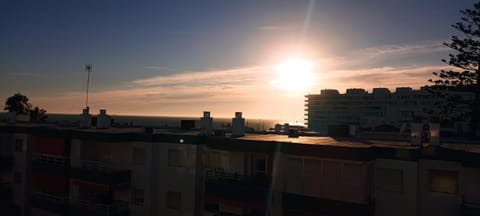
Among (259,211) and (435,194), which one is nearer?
(435,194)

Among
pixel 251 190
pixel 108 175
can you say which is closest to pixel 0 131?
pixel 108 175

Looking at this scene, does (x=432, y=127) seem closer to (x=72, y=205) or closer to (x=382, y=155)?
(x=382, y=155)

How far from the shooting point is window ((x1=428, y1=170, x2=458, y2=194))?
1521 centimetres

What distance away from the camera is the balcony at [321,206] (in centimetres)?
1589

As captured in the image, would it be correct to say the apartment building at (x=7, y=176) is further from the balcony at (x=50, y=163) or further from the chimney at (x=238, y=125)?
the chimney at (x=238, y=125)

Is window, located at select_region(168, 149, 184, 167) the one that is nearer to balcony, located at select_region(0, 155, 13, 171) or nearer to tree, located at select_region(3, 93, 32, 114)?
balcony, located at select_region(0, 155, 13, 171)

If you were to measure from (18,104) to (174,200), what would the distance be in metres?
56.0

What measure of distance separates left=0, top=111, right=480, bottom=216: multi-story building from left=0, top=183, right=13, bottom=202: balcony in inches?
12.5

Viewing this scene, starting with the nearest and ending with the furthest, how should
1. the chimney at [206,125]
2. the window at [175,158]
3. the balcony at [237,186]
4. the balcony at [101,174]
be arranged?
the balcony at [237,186] → the window at [175,158] → the balcony at [101,174] → the chimney at [206,125]

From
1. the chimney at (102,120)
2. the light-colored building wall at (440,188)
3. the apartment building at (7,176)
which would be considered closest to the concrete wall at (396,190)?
the light-colored building wall at (440,188)

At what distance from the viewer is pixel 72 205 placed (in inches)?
965

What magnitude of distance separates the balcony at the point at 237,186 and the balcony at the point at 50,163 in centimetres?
1081

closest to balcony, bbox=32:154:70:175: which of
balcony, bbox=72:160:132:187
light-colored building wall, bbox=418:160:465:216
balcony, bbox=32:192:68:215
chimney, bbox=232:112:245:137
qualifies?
balcony, bbox=72:160:132:187

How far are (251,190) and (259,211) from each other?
1855 millimetres
